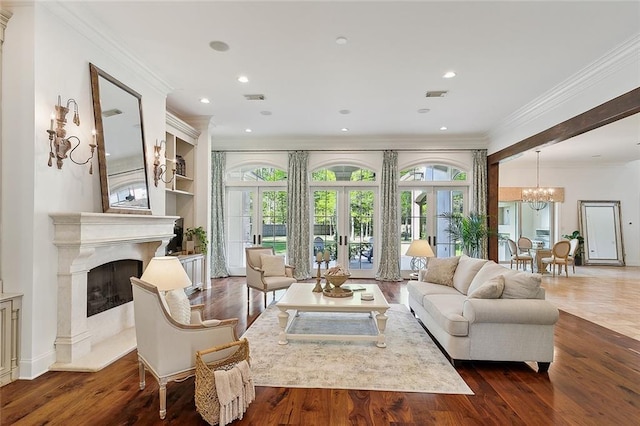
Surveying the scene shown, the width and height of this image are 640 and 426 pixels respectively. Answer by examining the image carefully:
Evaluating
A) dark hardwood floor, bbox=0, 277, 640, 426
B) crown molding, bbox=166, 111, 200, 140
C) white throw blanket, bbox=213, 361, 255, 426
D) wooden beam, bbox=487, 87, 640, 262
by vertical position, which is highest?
crown molding, bbox=166, 111, 200, 140

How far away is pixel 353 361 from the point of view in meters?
3.28

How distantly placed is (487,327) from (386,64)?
326 centimetres

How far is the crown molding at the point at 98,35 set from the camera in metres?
3.11

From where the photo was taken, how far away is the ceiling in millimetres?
3176

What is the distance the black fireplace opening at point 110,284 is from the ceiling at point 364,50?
8.44 feet

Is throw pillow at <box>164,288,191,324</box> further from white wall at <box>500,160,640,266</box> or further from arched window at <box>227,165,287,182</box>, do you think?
white wall at <box>500,160,640,266</box>

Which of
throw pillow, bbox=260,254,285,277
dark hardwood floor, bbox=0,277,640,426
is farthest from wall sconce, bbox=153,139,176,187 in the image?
dark hardwood floor, bbox=0,277,640,426

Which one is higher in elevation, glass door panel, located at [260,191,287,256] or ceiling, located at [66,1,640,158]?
ceiling, located at [66,1,640,158]

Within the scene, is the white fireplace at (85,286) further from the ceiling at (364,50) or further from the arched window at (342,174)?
the arched window at (342,174)

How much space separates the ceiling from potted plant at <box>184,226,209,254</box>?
89.8 inches

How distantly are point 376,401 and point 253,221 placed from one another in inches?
241

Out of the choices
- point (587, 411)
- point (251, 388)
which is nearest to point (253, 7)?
point (251, 388)

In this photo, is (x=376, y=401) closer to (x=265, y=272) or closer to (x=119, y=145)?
(x=265, y=272)

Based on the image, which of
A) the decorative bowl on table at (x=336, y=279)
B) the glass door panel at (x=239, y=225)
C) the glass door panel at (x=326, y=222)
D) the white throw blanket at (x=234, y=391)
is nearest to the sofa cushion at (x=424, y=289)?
the decorative bowl on table at (x=336, y=279)
